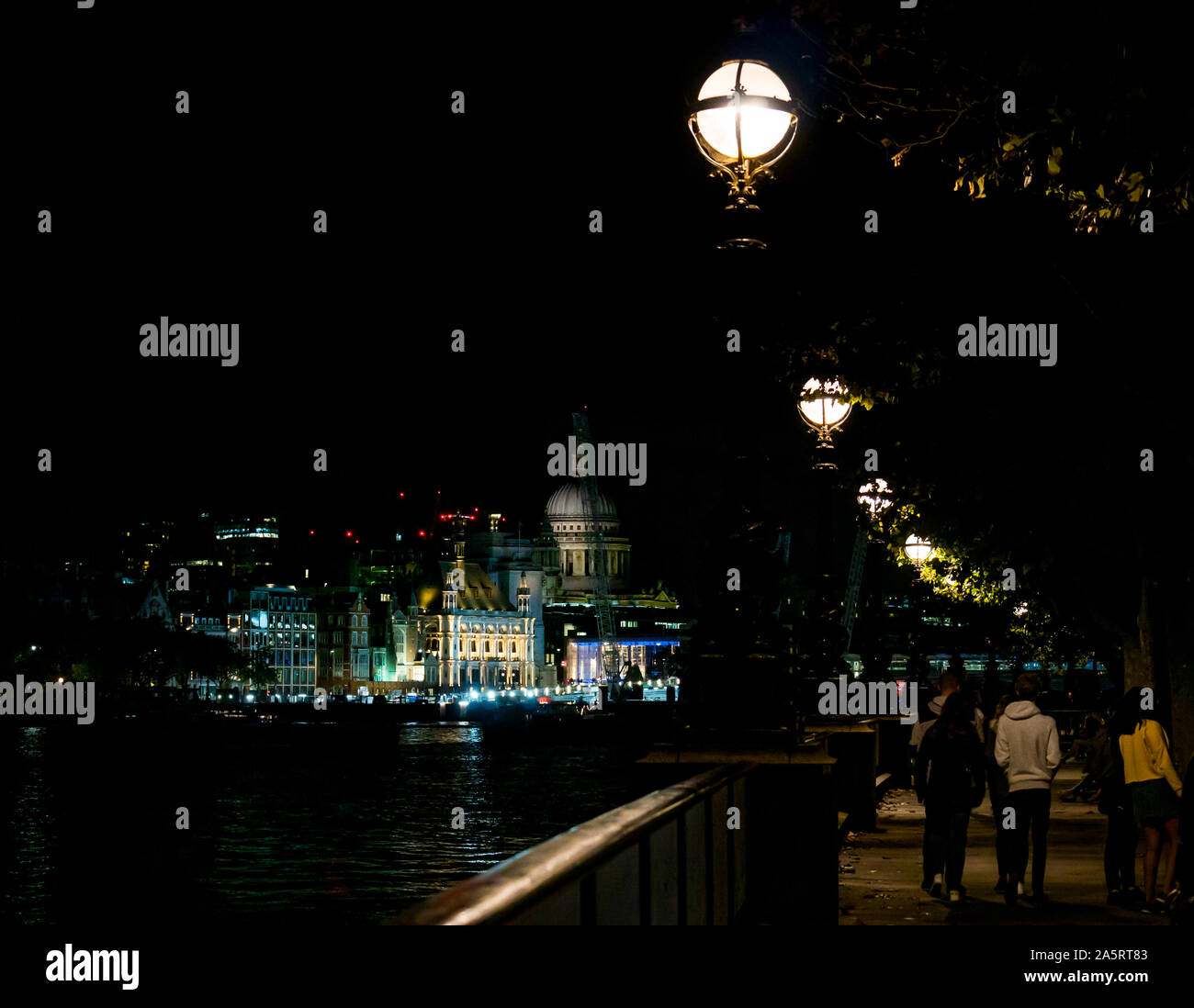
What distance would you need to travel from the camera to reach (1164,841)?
14.9 metres

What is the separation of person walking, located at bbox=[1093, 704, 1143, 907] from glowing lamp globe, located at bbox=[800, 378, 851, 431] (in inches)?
178

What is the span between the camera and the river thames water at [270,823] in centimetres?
4550

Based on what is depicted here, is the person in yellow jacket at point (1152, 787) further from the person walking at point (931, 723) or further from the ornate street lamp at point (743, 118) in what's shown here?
the ornate street lamp at point (743, 118)

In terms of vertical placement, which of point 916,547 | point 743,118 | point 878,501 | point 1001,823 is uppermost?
point 743,118

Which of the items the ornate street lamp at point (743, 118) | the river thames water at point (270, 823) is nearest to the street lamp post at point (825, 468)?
the ornate street lamp at point (743, 118)

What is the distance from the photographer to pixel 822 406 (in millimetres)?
18656

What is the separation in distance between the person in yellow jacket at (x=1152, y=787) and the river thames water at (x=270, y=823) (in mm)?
5249

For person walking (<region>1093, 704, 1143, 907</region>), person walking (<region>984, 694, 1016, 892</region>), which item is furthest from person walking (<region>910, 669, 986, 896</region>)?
person walking (<region>1093, 704, 1143, 907</region>)

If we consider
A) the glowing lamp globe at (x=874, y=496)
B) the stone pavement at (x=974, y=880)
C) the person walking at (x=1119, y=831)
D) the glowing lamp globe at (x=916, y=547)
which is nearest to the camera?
the stone pavement at (x=974, y=880)

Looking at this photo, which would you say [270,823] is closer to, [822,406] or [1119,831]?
[822,406]

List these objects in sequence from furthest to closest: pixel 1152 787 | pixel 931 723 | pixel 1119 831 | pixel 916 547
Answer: pixel 916 547 → pixel 931 723 → pixel 1119 831 → pixel 1152 787

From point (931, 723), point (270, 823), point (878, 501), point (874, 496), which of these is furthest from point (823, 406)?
point (270, 823)

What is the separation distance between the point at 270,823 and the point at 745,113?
196ft
